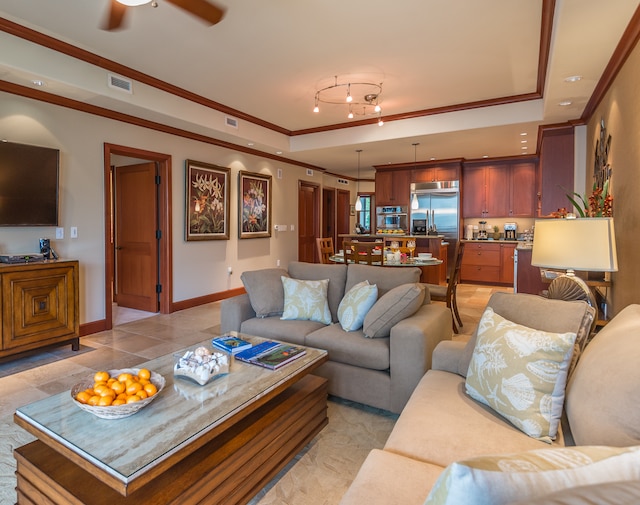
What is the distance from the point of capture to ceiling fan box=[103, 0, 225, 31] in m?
2.27

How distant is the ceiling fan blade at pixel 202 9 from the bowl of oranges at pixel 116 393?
2110 mm

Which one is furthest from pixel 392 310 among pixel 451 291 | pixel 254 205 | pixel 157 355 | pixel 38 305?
pixel 254 205

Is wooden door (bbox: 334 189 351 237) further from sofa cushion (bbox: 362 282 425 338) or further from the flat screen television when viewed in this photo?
sofa cushion (bbox: 362 282 425 338)

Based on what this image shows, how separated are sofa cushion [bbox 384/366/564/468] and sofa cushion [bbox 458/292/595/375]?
Result: 0.32 metres

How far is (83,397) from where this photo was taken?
1.53 m

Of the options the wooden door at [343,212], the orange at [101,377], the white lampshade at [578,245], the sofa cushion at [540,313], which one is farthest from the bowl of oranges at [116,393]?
the wooden door at [343,212]

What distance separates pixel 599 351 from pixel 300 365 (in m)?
1.36

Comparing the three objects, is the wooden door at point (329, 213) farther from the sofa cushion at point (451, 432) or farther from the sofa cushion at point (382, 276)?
the sofa cushion at point (451, 432)

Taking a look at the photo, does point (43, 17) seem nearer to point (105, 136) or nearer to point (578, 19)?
point (105, 136)

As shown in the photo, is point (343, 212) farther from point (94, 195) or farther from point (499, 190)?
point (94, 195)

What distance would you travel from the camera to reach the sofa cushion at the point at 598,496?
0.50 metres

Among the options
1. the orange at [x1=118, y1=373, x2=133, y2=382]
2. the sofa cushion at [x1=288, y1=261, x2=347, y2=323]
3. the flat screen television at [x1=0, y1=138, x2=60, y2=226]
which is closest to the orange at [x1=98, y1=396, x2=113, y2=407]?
the orange at [x1=118, y1=373, x2=133, y2=382]

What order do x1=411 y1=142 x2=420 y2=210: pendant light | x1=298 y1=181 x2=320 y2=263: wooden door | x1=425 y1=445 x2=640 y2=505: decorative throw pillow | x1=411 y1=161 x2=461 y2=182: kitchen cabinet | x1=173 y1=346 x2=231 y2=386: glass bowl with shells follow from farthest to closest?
x1=298 y1=181 x2=320 y2=263: wooden door → x1=411 y1=161 x2=461 y2=182: kitchen cabinet → x1=411 y1=142 x2=420 y2=210: pendant light → x1=173 y1=346 x2=231 y2=386: glass bowl with shells → x1=425 y1=445 x2=640 y2=505: decorative throw pillow

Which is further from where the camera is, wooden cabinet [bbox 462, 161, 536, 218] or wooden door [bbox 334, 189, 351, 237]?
wooden door [bbox 334, 189, 351, 237]
